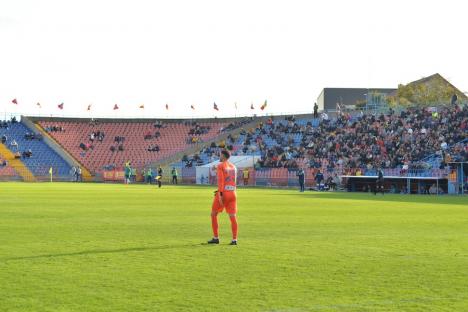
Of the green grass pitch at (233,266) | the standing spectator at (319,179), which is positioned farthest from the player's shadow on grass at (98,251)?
Answer: the standing spectator at (319,179)

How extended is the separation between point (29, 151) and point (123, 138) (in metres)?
12.3

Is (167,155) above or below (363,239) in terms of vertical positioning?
above

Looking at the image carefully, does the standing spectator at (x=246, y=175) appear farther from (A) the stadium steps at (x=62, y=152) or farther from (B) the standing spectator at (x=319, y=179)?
(A) the stadium steps at (x=62, y=152)

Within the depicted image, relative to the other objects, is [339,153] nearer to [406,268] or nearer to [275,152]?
[275,152]

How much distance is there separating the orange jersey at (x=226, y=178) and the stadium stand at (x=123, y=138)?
67.4 metres

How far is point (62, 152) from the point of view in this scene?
276ft

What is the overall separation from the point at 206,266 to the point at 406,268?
3106mm

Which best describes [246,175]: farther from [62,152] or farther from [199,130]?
[62,152]

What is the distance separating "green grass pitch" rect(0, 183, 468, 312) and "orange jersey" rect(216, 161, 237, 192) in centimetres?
116

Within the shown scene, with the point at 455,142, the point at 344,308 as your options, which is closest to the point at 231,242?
the point at 344,308

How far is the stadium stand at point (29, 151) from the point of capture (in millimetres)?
79812

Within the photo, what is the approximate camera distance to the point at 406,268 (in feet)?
39.1

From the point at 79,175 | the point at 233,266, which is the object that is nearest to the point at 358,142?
the point at 79,175

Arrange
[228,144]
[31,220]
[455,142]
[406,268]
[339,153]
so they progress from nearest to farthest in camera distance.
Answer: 1. [406,268]
2. [31,220]
3. [455,142]
4. [339,153]
5. [228,144]
